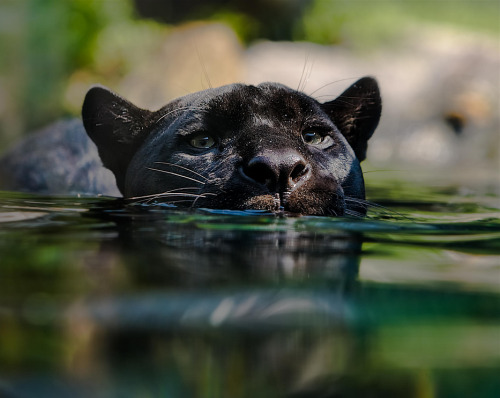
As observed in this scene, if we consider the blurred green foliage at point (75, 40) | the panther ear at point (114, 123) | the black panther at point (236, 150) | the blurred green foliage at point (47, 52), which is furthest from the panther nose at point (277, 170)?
the blurred green foliage at point (47, 52)

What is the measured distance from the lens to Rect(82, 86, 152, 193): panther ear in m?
3.96

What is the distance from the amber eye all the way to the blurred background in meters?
7.53

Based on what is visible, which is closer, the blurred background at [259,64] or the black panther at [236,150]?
the black panther at [236,150]

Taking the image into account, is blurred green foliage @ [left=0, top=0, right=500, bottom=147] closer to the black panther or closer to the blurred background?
the blurred background

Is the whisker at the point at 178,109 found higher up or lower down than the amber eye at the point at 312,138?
higher up

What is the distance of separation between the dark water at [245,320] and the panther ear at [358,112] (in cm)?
217

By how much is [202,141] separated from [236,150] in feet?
1.17

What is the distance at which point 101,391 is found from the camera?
105 cm

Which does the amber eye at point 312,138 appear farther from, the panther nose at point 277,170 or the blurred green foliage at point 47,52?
the blurred green foliage at point 47,52

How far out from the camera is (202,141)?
11.3 ft

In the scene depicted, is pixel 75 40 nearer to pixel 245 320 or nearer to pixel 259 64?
pixel 259 64

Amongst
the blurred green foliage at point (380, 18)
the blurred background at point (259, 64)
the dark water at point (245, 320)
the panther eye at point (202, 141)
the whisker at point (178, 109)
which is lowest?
the dark water at point (245, 320)

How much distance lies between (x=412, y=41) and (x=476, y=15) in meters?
7.03

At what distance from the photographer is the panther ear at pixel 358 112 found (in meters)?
4.18
